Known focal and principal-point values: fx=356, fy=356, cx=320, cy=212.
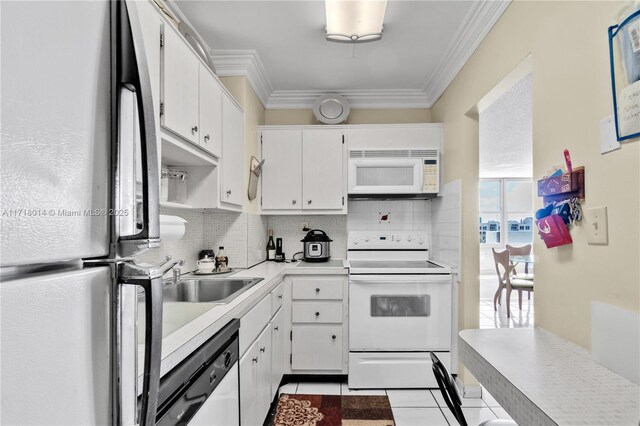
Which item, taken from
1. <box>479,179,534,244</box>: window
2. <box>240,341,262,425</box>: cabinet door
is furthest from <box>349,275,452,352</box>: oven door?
<box>479,179,534,244</box>: window

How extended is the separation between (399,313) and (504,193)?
5.77 m

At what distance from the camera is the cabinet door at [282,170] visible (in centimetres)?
324

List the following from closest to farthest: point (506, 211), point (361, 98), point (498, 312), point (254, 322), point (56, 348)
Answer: point (56, 348) < point (254, 322) < point (361, 98) < point (498, 312) < point (506, 211)

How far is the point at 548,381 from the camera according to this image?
3.08 ft

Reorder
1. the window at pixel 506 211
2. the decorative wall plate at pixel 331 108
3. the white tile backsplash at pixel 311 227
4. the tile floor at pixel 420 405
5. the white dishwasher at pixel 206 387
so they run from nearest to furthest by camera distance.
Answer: the white dishwasher at pixel 206 387 < the tile floor at pixel 420 405 < the white tile backsplash at pixel 311 227 < the decorative wall plate at pixel 331 108 < the window at pixel 506 211

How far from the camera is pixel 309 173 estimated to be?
3.24 meters

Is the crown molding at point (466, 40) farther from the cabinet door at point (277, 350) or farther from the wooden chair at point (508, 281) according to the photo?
the wooden chair at point (508, 281)

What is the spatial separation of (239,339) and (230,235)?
1370mm

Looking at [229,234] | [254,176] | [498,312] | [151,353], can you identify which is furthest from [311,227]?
[498,312]

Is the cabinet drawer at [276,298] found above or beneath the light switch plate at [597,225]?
beneath

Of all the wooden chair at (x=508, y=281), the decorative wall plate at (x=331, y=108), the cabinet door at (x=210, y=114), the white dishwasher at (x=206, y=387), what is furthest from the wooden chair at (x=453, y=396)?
the wooden chair at (x=508, y=281)

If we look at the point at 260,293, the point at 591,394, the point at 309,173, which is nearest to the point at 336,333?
the point at 260,293

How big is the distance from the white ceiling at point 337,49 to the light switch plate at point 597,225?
1327 mm

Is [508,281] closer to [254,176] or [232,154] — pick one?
[254,176]
